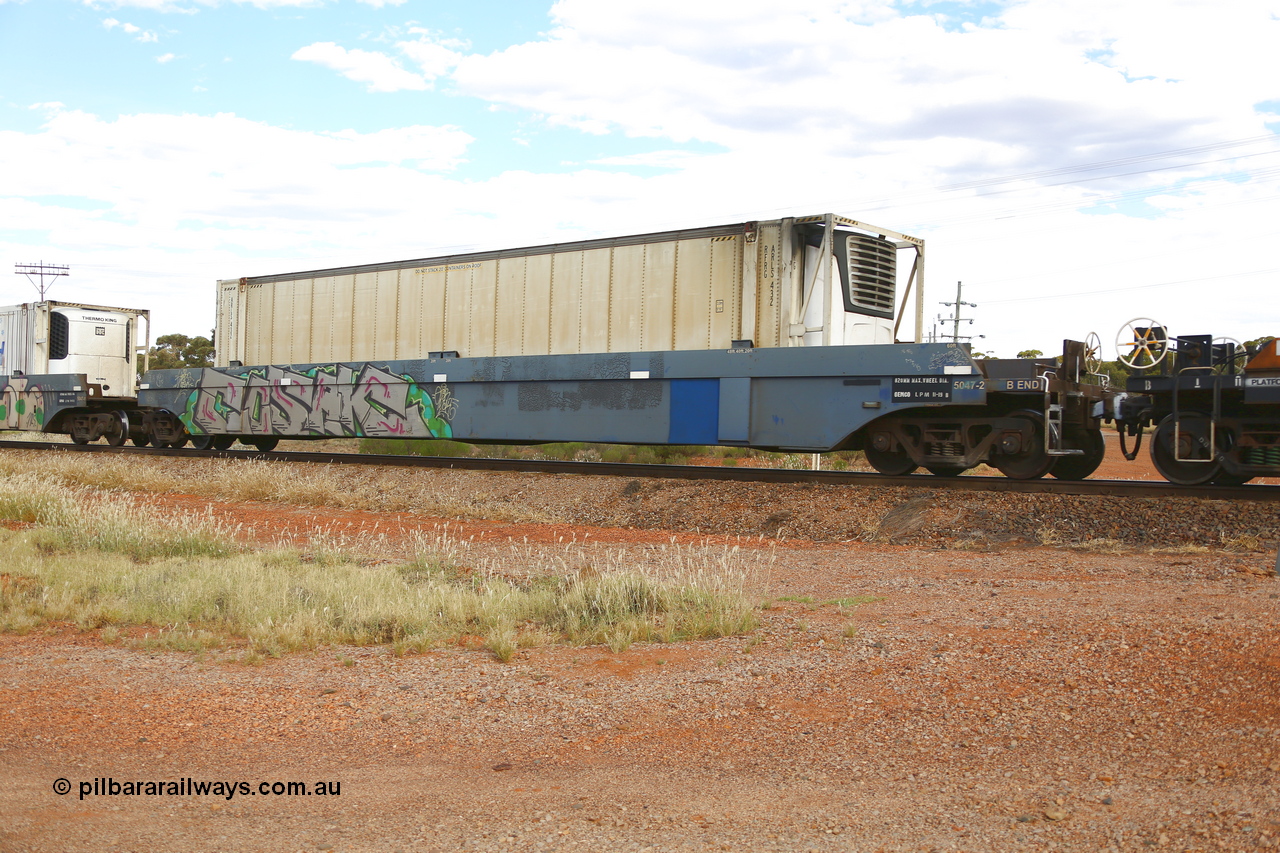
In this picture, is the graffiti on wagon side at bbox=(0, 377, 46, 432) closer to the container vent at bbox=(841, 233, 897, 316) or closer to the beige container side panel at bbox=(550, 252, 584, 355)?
the beige container side panel at bbox=(550, 252, 584, 355)

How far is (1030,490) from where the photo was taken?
37.2 feet

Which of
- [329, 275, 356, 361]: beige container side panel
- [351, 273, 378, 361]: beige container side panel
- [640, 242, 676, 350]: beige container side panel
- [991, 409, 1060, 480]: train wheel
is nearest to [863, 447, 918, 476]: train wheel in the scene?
[991, 409, 1060, 480]: train wheel

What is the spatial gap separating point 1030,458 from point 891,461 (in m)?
1.79

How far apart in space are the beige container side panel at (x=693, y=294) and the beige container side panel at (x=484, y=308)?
3.63 meters

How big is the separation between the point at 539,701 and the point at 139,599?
4.06m

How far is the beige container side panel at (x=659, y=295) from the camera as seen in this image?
14.5m

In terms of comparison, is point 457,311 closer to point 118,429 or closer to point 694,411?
point 694,411

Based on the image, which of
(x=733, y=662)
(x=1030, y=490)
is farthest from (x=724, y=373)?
(x=733, y=662)

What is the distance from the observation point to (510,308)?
16.3m

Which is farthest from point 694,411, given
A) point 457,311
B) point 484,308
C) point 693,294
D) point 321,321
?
point 321,321

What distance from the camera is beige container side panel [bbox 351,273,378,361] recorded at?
18.1m

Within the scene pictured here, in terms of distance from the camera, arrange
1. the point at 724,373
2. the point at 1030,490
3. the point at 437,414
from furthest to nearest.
A: the point at 437,414 < the point at 724,373 < the point at 1030,490

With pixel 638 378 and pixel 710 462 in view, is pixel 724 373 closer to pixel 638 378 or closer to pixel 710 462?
pixel 638 378

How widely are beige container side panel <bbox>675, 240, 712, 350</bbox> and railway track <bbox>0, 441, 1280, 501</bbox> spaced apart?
1.91 m
